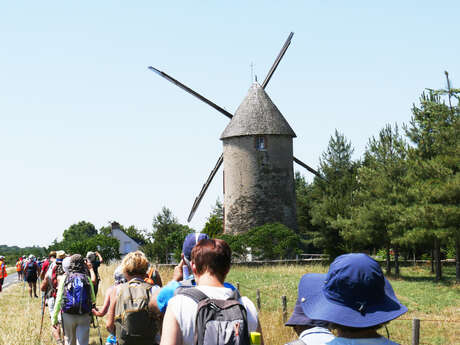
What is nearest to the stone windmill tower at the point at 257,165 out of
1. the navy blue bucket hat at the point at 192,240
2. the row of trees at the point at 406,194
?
the row of trees at the point at 406,194

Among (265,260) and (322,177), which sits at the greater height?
(322,177)

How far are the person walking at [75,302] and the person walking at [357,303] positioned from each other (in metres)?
5.42

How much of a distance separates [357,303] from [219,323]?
1.11 m

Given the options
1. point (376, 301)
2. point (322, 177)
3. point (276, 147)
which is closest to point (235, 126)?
point (276, 147)

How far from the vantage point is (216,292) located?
3715 millimetres

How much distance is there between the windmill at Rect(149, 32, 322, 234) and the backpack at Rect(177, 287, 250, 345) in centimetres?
3724

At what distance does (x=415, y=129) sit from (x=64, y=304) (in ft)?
79.7

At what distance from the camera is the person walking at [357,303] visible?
262 centimetres

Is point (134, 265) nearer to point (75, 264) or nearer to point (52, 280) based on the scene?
point (75, 264)

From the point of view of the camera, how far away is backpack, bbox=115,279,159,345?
533cm

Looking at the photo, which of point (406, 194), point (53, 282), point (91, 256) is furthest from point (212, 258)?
point (406, 194)

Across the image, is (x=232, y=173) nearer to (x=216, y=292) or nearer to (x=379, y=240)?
(x=379, y=240)

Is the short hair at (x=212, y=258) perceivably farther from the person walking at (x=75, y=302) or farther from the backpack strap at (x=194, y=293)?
the person walking at (x=75, y=302)

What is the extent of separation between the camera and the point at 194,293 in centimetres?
367
